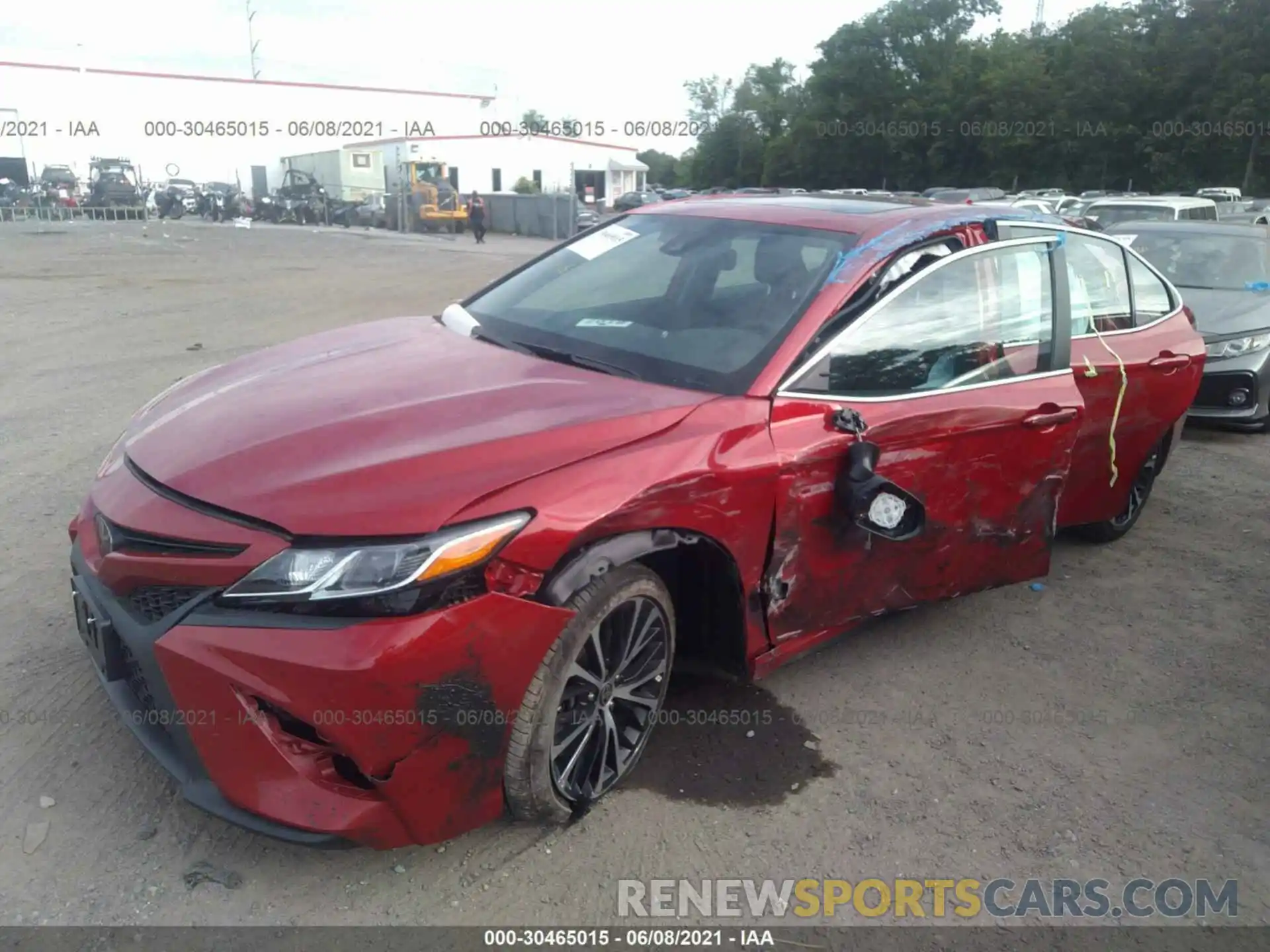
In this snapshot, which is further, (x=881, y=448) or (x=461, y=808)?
(x=881, y=448)

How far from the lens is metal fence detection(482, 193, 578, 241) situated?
35906 millimetres

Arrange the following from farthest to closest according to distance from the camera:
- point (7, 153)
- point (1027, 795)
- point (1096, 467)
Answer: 1. point (7, 153)
2. point (1096, 467)
3. point (1027, 795)

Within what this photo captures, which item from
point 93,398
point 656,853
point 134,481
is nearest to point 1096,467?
point 656,853

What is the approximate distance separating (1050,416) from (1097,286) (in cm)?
110

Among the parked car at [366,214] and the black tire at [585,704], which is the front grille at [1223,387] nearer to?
the black tire at [585,704]

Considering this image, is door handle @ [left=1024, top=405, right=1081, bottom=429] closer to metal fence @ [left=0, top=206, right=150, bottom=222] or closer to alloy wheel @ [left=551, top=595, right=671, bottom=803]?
alloy wheel @ [left=551, top=595, right=671, bottom=803]

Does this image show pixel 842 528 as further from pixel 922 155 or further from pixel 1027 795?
pixel 922 155

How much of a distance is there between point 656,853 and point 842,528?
118 cm

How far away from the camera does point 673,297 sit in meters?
3.65

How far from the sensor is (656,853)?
9.06 feet

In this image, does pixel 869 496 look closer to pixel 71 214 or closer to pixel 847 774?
pixel 847 774

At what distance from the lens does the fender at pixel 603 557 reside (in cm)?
252

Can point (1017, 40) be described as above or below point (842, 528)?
above

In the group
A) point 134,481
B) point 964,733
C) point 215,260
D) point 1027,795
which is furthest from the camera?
point 215,260
